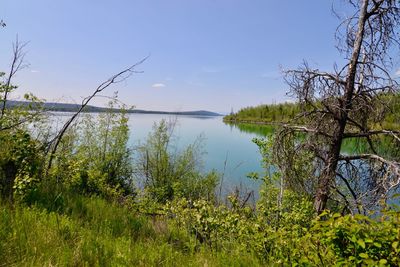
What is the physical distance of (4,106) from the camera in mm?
5625

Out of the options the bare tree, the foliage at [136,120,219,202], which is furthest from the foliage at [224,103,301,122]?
the bare tree

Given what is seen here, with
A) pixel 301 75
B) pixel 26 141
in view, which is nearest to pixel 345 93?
pixel 301 75

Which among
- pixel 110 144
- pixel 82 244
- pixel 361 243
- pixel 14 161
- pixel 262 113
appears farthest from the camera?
pixel 262 113

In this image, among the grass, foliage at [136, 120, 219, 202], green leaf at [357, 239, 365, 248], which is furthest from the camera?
foliage at [136, 120, 219, 202]

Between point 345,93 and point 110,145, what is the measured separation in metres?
10.8

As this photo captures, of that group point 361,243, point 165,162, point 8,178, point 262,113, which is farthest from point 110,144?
point 262,113

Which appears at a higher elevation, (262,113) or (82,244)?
(262,113)

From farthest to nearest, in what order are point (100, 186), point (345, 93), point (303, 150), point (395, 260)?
point (100, 186) < point (303, 150) < point (345, 93) < point (395, 260)

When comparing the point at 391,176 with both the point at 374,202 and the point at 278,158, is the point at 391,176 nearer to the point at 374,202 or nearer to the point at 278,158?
the point at 374,202

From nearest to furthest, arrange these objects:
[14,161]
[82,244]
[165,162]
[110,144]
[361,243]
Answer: [361,243] < [82,244] < [14,161] < [110,144] < [165,162]

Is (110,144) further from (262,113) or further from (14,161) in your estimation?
(262,113)

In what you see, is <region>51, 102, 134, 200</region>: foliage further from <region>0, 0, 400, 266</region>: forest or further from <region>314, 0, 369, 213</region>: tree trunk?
<region>314, 0, 369, 213</region>: tree trunk

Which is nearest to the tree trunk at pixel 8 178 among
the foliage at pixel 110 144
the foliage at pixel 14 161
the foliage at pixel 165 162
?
the foliage at pixel 14 161

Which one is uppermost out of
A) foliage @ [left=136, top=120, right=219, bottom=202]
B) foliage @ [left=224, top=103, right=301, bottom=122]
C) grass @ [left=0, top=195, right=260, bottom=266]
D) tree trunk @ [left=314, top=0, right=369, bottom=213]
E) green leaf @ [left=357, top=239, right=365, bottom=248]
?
foliage @ [left=224, top=103, right=301, bottom=122]
